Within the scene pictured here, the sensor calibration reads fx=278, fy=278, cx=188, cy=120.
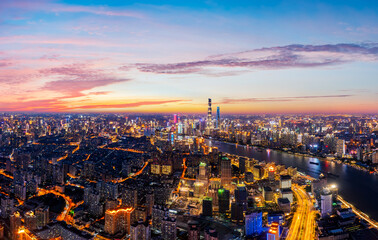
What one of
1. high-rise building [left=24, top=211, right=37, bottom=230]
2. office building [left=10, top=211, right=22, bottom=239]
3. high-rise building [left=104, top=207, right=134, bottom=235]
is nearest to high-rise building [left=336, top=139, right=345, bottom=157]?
high-rise building [left=104, top=207, right=134, bottom=235]

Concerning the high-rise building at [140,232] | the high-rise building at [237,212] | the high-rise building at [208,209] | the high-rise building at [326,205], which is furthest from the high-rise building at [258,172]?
the high-rise building at [140,232]

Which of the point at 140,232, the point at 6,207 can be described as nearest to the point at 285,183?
the point at 140,232

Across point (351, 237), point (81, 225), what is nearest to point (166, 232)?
point (81, 225)

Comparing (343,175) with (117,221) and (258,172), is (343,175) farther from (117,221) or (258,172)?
(117,221)

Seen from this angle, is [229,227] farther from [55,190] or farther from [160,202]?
[55,190]

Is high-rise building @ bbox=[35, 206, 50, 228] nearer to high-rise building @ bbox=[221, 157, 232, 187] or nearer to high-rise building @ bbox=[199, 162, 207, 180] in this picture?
high-rise building @ bbox=[199, 162, 207, 180]

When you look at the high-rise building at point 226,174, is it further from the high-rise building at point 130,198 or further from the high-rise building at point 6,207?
the high-rise building at point 6,207
